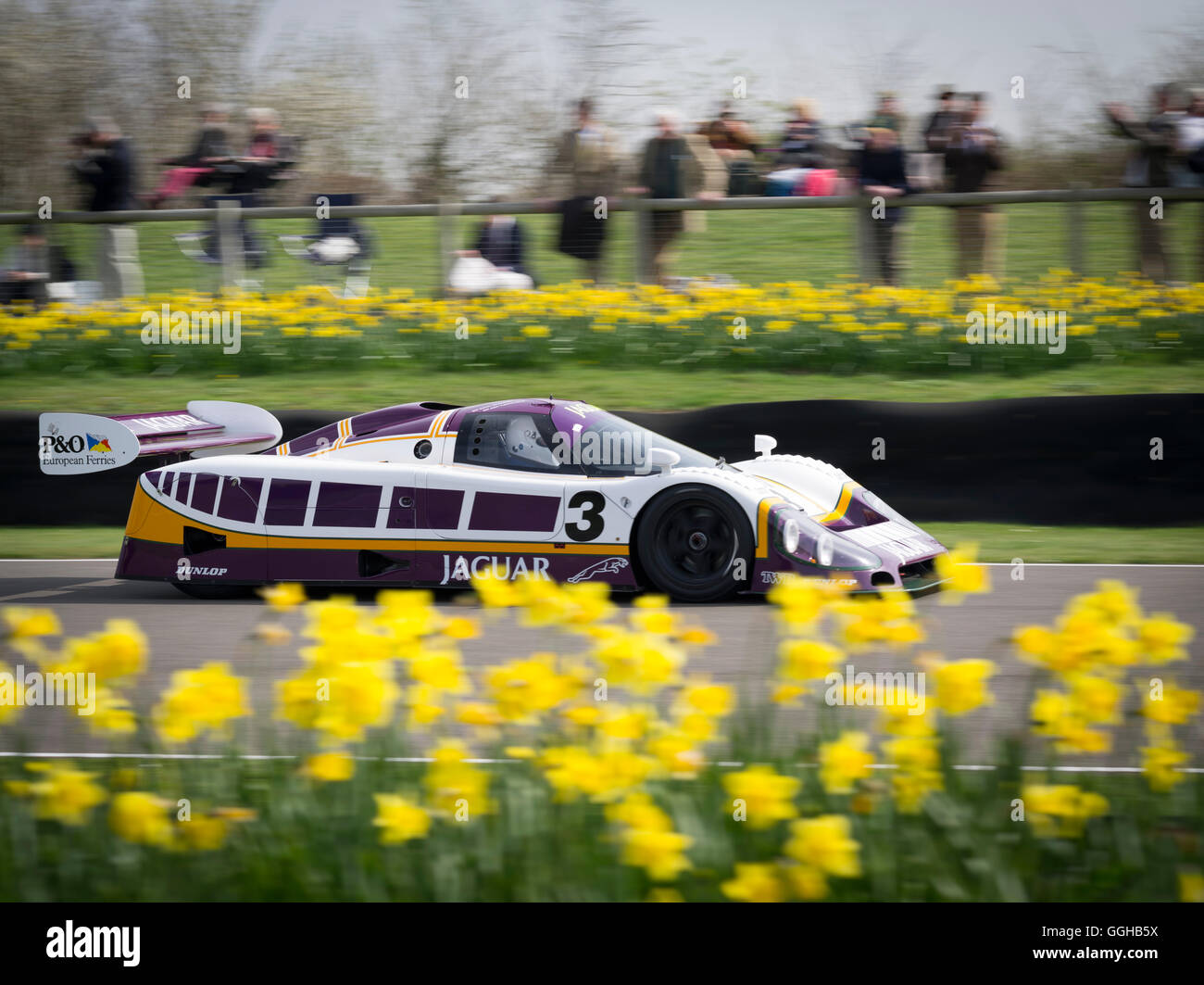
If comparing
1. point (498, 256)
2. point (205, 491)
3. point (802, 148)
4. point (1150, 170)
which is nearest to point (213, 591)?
point (205, 491)

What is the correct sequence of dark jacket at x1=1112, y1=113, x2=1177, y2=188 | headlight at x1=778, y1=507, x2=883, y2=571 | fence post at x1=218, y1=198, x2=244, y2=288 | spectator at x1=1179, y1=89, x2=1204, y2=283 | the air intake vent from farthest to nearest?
fence post at x1=218, y1=198, x2=244, y2=288
dark jacket at x1=1112, y1=113, x2=1177, y2=188
spectator at x1=1179, y1=89, x2=1204, y2=283
the air intake vent
headlight at x1=778, y1=507, x2=883, y2=571

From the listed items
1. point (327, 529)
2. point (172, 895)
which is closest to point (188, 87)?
point (327, 529)

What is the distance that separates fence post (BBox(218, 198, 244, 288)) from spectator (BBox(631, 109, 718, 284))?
2606 millimetres

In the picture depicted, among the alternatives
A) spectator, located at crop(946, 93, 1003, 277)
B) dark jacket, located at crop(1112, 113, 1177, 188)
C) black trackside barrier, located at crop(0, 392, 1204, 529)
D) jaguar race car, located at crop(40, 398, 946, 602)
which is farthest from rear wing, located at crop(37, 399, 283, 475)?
dark jacket, located at crop(1112, 113, 1177, 188)

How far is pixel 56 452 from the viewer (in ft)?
19.2

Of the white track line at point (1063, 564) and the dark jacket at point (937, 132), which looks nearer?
the white track line at point (1063, 564)

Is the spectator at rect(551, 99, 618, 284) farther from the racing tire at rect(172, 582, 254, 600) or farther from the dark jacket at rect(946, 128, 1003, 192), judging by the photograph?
the racing tire at rect(172, 582, 254, 600)

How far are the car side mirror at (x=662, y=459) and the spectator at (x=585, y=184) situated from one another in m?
1.93

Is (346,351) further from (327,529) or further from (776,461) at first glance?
(776,461)

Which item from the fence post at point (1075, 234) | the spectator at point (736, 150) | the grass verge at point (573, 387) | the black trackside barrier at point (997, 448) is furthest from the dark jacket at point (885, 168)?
the black trackside barrier at point (997, 448)

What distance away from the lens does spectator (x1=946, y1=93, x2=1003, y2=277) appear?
7949 millimetres

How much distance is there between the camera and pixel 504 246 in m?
8.63

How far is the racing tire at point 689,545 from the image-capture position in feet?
18.7

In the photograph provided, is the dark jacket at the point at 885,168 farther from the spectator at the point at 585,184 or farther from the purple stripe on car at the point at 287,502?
Answer: the purple stripe on car at the point at 287,502
